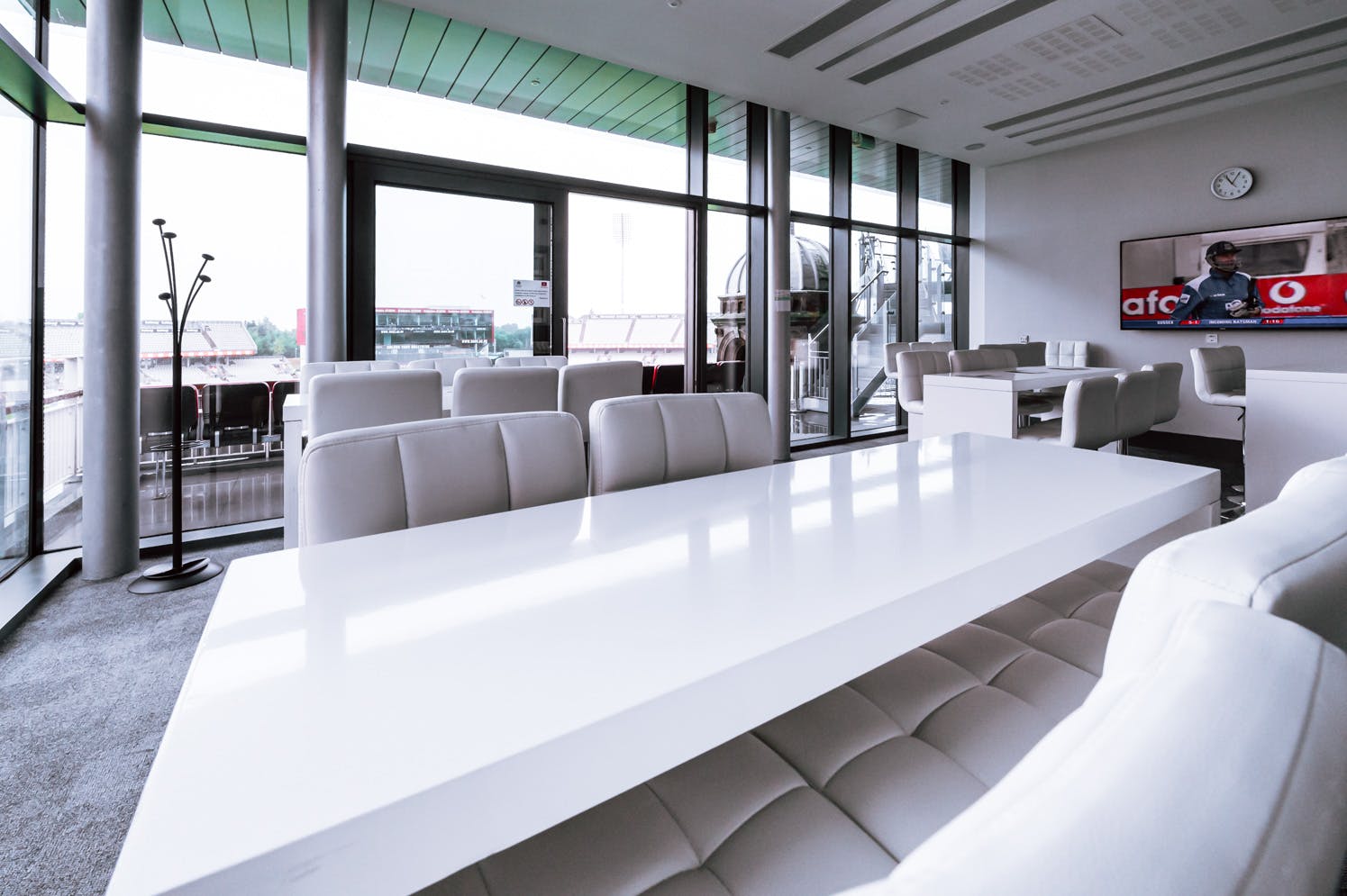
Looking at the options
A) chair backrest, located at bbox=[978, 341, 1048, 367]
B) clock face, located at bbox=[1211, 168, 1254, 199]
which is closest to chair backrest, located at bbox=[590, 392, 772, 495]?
chair backrest, located at bbox=[978, 341, 1048, 367]

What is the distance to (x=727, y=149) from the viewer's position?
6.07 metres

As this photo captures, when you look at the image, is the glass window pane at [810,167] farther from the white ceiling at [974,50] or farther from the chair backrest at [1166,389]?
the chair backrest at [1166,389]

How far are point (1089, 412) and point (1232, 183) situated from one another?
572 centimetres

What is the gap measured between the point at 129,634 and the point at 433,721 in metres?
2.73

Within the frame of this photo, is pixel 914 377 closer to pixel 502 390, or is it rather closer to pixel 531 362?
pixel 531 362

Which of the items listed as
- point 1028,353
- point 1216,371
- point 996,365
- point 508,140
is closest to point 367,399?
point 508,140

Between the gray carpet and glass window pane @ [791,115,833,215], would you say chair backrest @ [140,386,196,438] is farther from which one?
glass window pane @ [791,115,833,215]

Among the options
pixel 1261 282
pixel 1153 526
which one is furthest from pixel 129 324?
pixel 1261 282

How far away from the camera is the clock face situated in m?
6.24

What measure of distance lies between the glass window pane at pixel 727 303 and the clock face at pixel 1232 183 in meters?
4.55

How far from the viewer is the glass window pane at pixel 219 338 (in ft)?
11.8

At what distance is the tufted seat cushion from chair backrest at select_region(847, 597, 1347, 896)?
500 mm

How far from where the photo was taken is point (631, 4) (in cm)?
415

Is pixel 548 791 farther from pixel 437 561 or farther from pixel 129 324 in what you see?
pixel 129 324
